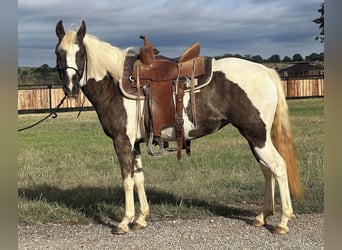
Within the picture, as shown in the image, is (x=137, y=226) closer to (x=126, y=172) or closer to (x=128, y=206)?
(x=128, y=206)

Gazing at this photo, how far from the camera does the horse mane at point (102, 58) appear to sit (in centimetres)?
455

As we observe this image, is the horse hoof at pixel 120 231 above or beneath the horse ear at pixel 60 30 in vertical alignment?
beneath

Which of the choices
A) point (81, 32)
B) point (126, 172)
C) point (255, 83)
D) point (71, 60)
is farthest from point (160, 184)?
point (81, 32)

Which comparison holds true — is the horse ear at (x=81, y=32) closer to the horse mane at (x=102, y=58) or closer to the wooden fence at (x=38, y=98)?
the horse mane at (x=102, y=58)

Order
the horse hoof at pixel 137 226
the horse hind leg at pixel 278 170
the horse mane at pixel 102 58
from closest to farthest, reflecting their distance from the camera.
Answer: the horse hind leg at pixel 278 170, the horse mane at pixel 102 58, the horse hoof at pixel 137 226

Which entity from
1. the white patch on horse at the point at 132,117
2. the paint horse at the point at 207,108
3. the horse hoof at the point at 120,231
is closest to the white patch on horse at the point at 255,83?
the paint horse at the point at 207,108

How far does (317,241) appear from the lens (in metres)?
4.15

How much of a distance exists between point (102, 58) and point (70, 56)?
1.39 ft

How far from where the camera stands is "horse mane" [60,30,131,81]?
4.55 m

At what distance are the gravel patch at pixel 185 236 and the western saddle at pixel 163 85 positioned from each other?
92cm

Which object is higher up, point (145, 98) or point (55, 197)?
point (145, 98)
